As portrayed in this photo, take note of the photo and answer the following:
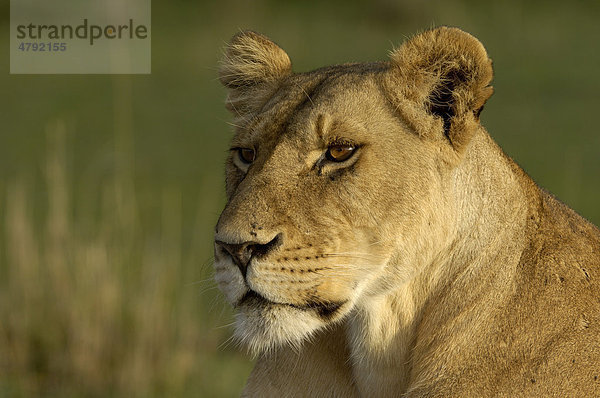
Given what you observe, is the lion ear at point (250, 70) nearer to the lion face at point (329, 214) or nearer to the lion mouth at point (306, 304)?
the lion face at point (329, 214)

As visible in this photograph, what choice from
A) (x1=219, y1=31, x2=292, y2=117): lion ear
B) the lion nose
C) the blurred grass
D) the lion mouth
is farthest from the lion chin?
(x1=219, y1=31, x2=292, y2=117): lion ear

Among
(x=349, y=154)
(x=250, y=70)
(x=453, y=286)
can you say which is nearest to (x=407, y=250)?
(x=453, y=286)

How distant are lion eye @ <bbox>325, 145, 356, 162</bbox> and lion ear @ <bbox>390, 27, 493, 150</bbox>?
23cm

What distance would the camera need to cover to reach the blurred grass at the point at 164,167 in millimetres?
7867

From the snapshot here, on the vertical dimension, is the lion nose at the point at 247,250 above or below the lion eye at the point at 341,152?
below

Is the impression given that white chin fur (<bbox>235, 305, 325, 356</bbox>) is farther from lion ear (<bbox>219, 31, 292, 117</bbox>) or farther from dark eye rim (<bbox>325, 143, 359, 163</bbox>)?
lion ear (<bbox>219, 31, 292, 117</bbox>)

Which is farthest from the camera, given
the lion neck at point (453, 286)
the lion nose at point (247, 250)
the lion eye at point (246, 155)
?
the lion eye at point (246, 155)

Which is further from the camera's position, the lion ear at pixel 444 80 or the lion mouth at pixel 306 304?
the lion ear at pixel 444 80

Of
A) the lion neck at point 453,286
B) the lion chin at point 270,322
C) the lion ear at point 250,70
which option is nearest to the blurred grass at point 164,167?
the lion chin at point 270,322

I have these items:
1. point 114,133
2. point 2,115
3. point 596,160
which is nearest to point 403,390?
point 596,160

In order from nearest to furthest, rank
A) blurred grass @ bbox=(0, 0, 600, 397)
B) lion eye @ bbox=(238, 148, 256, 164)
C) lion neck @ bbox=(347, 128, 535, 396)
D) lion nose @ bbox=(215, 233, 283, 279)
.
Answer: lion nose @ bbox=(215, 233, 283, 279)
lion neck @ bbox=(347, 128, 535, 396)
lion eye @ bbox=(238, 148, 256, 164)
blurred grass @ bbox=(0, 0, 600, 397)

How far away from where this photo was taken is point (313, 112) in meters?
3.45

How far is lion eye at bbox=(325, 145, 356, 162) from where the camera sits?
3383 millimetres

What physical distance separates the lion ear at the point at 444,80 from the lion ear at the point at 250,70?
0.70 meters
